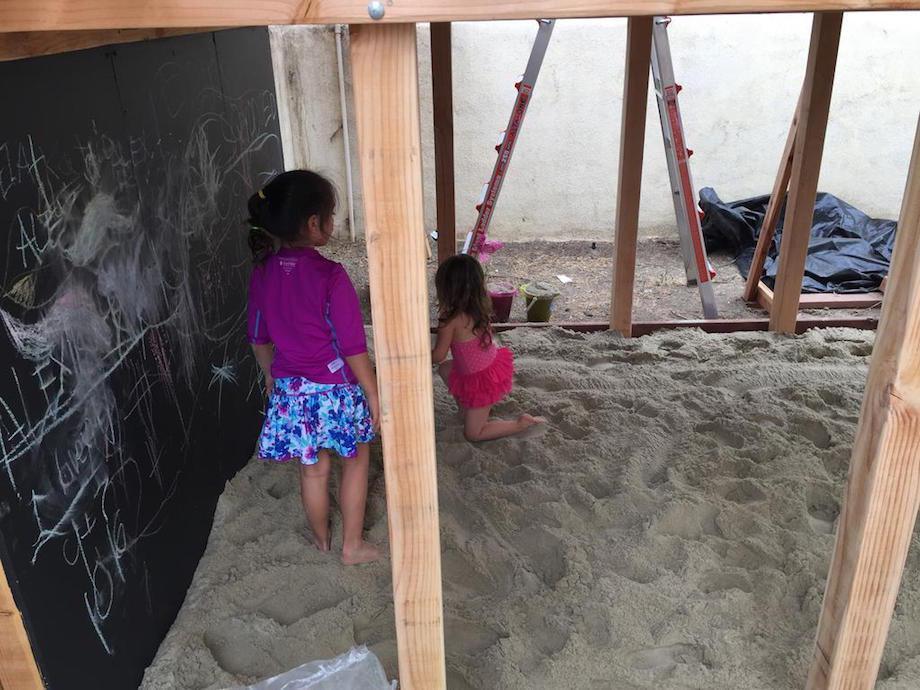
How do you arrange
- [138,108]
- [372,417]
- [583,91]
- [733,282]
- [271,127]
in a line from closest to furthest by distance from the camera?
[138,108]
[372,417]
[271,127]
[733,282]
[583,91]

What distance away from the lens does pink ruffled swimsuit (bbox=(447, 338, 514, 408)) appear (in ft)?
10.3

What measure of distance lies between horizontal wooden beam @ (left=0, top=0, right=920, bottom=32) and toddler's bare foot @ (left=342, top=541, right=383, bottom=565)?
5.75 feet

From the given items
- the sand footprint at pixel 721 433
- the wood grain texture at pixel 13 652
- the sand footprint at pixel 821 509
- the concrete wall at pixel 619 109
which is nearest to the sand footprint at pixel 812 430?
the sand footprint at pixel 721 433

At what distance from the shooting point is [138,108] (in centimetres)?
214

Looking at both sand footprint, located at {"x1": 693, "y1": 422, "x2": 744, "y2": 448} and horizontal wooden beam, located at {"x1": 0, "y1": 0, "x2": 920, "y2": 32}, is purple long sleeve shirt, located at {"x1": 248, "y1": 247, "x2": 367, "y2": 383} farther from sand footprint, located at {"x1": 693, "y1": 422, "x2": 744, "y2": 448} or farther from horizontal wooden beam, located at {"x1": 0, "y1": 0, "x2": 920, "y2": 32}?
sand footprint, located at {"x1": 693, "y1": 422, "x2": 744, "y2": 448}

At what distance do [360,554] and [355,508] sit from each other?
0.48ft

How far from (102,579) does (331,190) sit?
120cm

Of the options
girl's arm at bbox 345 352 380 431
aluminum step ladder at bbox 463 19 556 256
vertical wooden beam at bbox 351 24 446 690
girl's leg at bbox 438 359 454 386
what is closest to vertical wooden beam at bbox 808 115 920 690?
vertical wooden beam at bbox 351 24 446 690

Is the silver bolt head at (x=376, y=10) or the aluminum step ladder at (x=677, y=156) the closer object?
the silver bolt head at (x=376, y=10)

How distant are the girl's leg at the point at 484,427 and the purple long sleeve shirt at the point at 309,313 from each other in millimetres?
878

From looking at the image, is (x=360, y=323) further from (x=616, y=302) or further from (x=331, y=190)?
(x=616, y=302)

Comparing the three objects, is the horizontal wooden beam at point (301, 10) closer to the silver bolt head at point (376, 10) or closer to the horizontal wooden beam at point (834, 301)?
the silver bolt head at point (376, 10)

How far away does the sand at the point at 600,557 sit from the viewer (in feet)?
6.76

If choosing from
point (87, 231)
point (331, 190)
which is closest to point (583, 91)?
point (331, 190)
